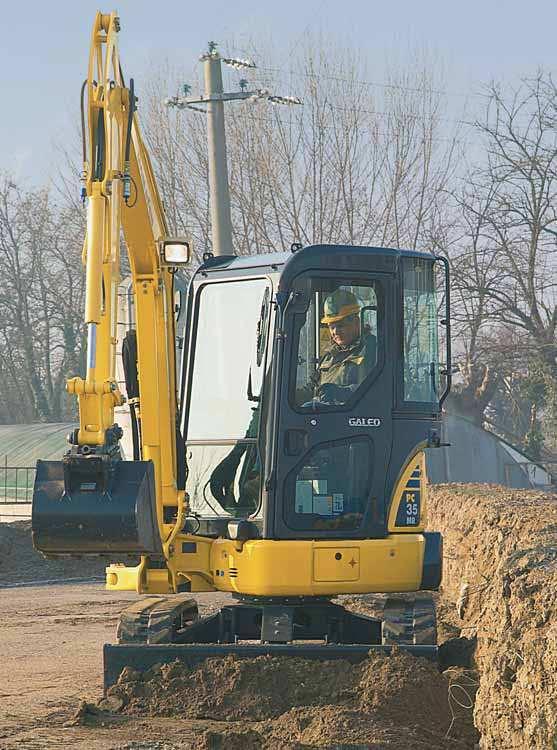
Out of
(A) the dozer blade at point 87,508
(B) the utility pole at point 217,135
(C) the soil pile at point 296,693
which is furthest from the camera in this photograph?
(B) the utility pole at point 217,135

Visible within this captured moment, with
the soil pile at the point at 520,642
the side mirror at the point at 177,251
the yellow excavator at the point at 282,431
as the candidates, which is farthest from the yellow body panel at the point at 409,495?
the side mirror at the point at 177,251

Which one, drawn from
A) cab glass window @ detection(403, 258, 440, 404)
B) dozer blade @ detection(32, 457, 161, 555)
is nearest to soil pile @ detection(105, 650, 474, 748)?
dozer blade @ detection(32, 457, 161, 555)

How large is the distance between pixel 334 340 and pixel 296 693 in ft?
7.67

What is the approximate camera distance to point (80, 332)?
5109 cm

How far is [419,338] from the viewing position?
9.21 meters

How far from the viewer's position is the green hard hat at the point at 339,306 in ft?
29.6

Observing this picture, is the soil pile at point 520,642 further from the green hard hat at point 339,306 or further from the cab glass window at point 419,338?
the green hard hat at point 339,306

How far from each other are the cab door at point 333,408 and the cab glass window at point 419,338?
142 millimetres

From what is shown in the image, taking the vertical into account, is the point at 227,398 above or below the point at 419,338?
below

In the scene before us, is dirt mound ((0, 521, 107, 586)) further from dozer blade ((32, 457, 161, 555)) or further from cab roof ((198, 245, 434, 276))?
dozer blade ((32, 457, 161, 555))

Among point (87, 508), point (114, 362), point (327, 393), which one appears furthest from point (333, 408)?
point (87, 508)

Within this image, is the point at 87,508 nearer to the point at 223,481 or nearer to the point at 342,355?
the point at 223,481

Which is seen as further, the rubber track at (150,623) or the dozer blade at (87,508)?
the rubber track at (150,623)

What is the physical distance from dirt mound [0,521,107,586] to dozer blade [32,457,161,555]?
12.3 meters
